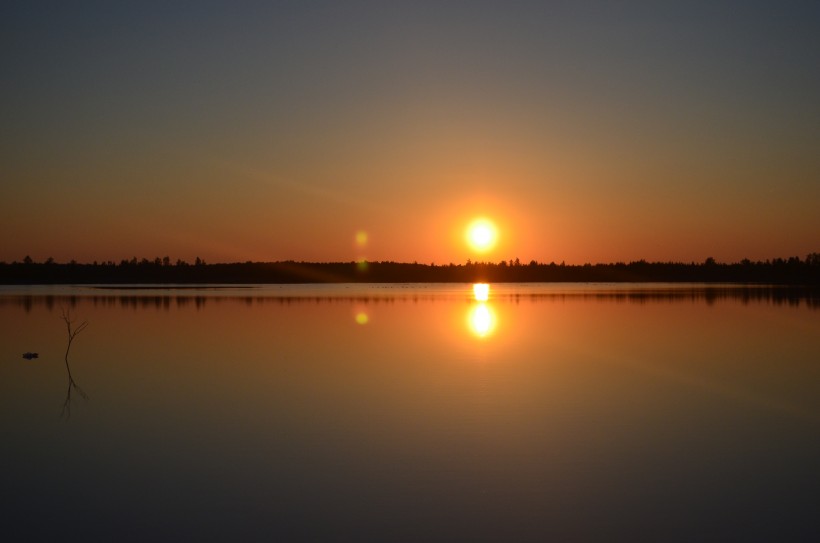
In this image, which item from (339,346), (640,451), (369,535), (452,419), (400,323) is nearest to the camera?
(369,535)

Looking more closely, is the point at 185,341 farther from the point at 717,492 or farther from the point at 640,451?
the point at 717,492

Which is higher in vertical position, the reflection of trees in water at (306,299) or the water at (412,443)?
the reflection of trees in water at (306,299)

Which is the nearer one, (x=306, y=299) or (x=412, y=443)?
(x=412, y=443)

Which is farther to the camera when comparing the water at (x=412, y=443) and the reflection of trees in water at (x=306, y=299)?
the reflection of trees in water at (x=306, y=299)

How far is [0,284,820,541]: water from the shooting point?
718cm

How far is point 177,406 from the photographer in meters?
12.9

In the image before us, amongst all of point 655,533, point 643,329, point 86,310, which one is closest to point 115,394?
point 655,533

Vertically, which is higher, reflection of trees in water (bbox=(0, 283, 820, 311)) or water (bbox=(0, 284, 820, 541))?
reflection of trees in water (bbox=(0, 283, 820, 311))

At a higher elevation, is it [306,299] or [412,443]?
[306,299]

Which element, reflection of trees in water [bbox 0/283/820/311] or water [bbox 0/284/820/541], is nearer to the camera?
water [bbox 0/284/820/541]

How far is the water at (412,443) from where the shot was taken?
7.18m

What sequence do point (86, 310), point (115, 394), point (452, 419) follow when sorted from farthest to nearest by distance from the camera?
point (86, 310)
point (115, 394)
point (452, 419)

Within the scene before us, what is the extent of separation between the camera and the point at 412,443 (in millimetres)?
10023

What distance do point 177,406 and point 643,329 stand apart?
1977 cm
